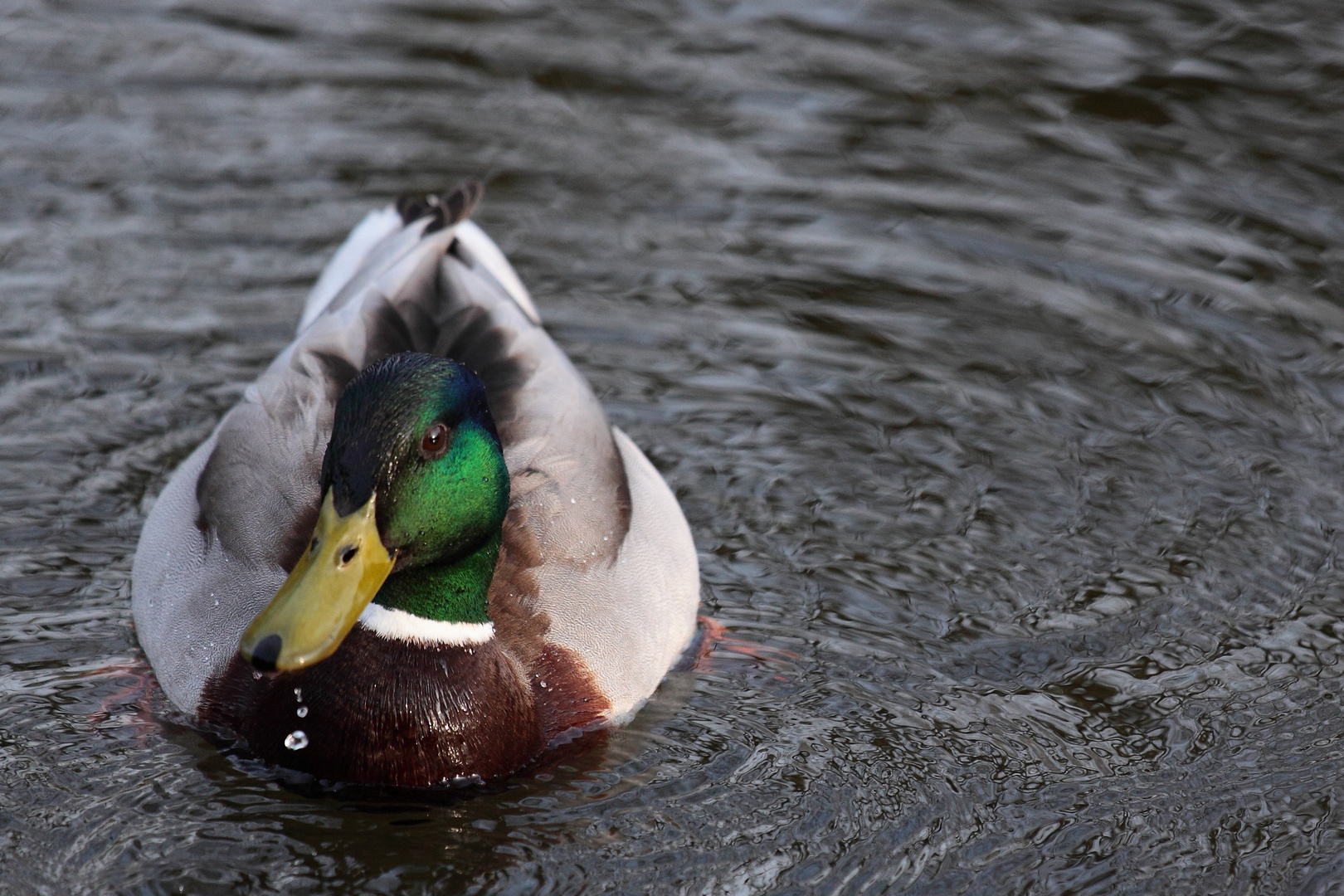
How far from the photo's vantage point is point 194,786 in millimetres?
5156

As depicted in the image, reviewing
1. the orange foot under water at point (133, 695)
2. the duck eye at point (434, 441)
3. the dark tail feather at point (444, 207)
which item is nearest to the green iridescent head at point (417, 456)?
the duck eye at point (434, 441)

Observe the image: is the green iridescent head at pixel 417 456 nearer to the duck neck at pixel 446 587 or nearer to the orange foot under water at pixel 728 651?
the duck neck at pixel 446 587

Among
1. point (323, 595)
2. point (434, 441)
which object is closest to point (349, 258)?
point (434, 441)

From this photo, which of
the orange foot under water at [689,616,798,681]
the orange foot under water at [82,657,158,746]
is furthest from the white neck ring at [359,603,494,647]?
the orange foot under water at [689,616,798,681]

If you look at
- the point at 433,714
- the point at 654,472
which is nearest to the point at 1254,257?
the point at 654,472

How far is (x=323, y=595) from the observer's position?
15.1 feet

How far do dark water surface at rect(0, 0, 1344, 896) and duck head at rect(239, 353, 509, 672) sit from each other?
700mm

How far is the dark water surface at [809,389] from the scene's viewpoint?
5.07 m

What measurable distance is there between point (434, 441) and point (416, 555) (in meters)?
0.31

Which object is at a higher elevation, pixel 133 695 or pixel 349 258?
pixel 349 258

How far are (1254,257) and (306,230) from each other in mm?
4126

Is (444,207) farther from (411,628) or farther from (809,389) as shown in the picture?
(411,628)

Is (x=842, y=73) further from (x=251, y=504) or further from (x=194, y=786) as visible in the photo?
(x=194, y=786)

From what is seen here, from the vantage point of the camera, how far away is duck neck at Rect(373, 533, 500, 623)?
510 centimetres
